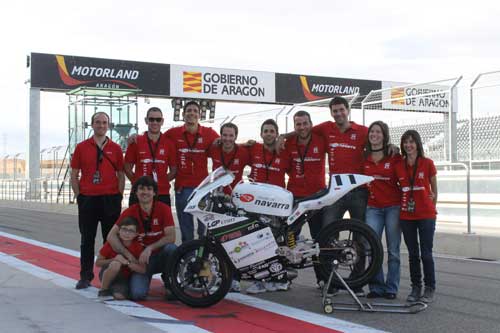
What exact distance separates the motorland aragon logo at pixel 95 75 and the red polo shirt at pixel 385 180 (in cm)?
2392

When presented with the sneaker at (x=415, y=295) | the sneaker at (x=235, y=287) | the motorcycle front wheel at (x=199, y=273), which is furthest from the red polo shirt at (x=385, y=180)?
the sneaker at (x=235, y=287)

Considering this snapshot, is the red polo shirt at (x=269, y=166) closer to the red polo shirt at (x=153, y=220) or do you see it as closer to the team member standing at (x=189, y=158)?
the team member standing at (x=189, y=158)

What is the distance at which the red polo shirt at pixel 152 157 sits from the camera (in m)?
7.02

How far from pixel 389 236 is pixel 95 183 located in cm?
325

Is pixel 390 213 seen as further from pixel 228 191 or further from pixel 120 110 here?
pixel 120 110

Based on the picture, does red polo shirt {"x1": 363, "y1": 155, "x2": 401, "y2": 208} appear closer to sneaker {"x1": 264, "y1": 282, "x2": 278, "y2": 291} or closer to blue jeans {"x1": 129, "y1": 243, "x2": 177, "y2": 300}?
sneaker {"x1": 264, "y1": 282, "x2": 278, "y2": 291}

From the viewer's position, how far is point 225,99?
3191cm

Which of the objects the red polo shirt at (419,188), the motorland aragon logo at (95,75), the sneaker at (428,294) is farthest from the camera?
the motorland aragon logo at (95,75)

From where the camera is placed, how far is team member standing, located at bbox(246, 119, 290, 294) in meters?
6.78

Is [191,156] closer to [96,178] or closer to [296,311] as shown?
[96,178]

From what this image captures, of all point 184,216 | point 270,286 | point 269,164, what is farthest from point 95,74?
point 270,286

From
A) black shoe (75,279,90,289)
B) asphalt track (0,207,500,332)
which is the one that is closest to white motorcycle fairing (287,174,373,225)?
asphalt track (0,207,500,332)

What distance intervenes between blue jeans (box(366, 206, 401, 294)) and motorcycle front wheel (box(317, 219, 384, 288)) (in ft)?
1.14

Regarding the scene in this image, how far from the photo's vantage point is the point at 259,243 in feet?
19.2
